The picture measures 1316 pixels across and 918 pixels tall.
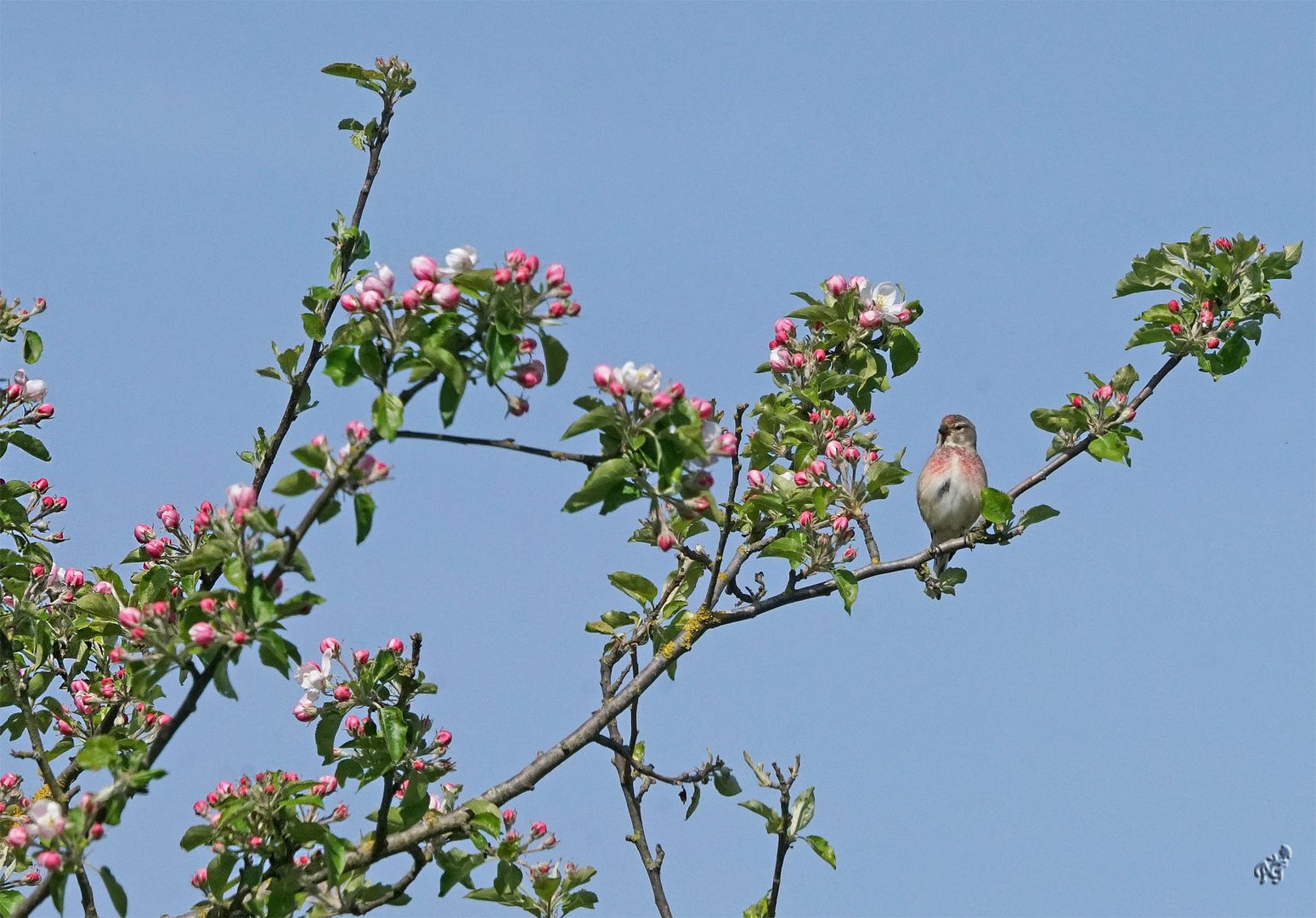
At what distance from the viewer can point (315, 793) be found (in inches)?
198

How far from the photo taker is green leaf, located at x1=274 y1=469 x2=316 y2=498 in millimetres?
4027

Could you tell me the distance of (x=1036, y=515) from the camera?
249 inches

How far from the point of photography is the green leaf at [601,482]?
4.25 m

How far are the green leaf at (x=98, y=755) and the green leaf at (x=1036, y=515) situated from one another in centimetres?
372

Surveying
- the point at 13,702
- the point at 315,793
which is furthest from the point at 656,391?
the point at 13,702

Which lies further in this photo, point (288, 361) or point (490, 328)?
point (288, 361)

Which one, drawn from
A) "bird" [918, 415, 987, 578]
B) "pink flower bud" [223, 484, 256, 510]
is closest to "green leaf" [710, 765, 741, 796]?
"pink flower bud" [223, 484, 256, 510]

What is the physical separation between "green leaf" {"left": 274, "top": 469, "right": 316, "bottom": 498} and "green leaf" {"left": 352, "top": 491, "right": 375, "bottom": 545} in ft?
0.43

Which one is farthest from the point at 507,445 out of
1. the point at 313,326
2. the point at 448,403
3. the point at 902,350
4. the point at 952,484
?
the point at 952,484

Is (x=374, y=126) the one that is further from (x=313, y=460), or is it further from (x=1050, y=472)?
(x=1050, y=472)

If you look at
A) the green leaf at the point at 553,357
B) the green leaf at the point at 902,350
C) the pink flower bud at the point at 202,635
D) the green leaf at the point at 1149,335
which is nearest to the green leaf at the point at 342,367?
the green leaf at the point at 553,357

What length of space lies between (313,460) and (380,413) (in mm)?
215

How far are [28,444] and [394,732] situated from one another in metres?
2.61

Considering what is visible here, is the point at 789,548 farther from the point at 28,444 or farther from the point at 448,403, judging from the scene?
the point at 28,444
